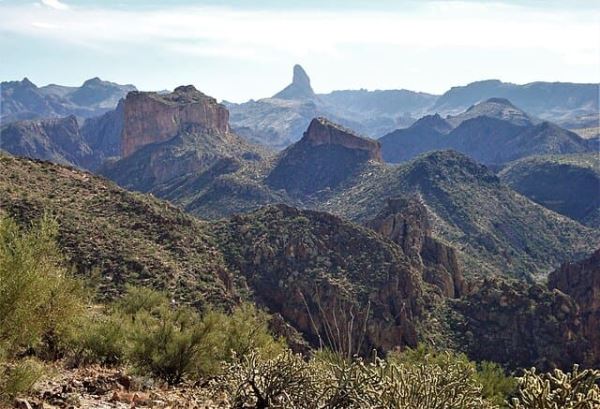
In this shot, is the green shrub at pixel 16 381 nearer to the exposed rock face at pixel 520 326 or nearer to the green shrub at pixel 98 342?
the green shrub at pixel 98 342

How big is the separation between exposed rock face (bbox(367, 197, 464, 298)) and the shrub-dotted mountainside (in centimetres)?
1982

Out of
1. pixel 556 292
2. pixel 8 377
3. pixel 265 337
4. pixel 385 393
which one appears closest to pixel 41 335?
pixel 8 377

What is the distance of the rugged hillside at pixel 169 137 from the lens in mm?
145875

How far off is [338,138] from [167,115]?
48.9 meters

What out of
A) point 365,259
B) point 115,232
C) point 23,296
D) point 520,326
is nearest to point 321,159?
point 365,259

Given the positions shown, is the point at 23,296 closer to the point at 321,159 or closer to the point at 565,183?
the point at 321,159

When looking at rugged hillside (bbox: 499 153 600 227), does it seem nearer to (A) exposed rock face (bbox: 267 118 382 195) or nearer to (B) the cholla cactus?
(A) exposed rock face (bbox: 267 118 382 195)

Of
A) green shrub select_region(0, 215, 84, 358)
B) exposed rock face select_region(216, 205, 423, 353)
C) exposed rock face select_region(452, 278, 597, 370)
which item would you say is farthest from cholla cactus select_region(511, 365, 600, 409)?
exposed rock face select_region(452, 278, 597, 370)

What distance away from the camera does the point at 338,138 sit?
13038 cm

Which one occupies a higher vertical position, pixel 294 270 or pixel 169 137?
pixel 169 137

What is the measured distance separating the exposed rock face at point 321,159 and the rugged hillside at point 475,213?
9.51 m

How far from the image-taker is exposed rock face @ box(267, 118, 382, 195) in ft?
402

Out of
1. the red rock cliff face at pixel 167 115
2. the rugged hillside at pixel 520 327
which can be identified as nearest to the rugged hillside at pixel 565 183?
the red rock cliff face at pixel 167 115

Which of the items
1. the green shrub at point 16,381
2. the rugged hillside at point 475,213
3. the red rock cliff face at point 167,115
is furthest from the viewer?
the red rock cliff face at point 167,115
